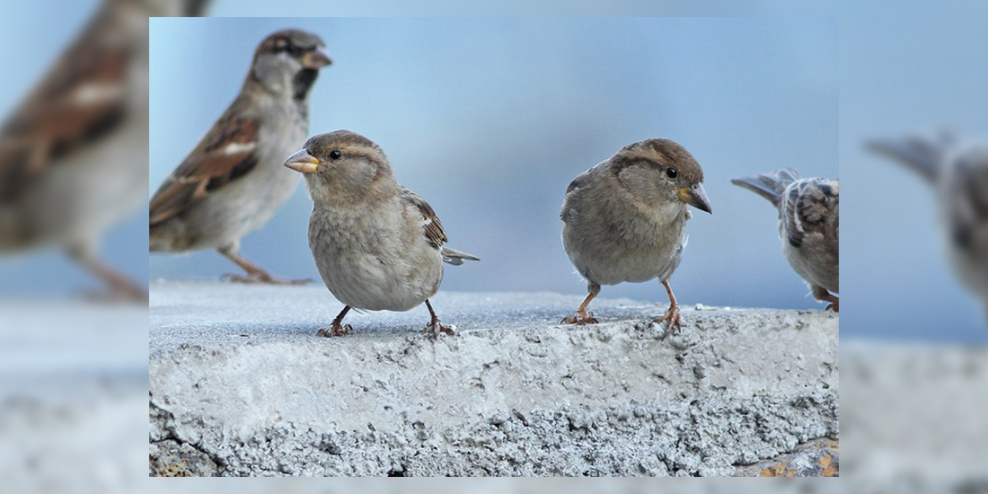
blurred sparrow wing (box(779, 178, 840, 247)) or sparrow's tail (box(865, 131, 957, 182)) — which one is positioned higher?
sparrow's tail (box(865, 131, 957, 182))

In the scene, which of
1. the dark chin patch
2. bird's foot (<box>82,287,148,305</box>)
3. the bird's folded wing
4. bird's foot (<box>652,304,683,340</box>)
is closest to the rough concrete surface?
bird's foot (<box>652,304,683,340</box>)

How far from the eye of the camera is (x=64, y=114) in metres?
2.53

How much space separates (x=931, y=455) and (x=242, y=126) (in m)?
2.61

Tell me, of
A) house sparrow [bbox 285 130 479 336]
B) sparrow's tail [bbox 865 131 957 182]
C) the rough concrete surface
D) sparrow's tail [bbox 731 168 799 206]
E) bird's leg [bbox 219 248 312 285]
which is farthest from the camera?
bird's leg [bbox 219 248 312 285]

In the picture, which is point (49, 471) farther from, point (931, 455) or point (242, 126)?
point (931, 455)

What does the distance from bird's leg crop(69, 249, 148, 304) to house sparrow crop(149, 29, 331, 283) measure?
32 centimetres

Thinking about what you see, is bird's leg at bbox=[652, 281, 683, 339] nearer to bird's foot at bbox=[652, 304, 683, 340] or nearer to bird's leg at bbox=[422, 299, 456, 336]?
bird's foot at bbox=[652, 304, 683, 340]

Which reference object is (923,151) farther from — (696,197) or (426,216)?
(426,216)

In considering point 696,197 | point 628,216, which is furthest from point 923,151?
point 628,216

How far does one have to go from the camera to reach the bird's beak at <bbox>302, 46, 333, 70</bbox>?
114 inches

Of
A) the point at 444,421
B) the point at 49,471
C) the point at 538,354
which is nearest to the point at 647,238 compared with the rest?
the point at 538,354

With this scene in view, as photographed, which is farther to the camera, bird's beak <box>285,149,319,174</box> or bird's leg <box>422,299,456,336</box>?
bird's leg <box>422,299,456,336</box>

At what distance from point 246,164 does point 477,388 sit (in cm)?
96

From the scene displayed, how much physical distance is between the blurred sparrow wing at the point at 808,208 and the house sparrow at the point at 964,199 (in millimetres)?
410
